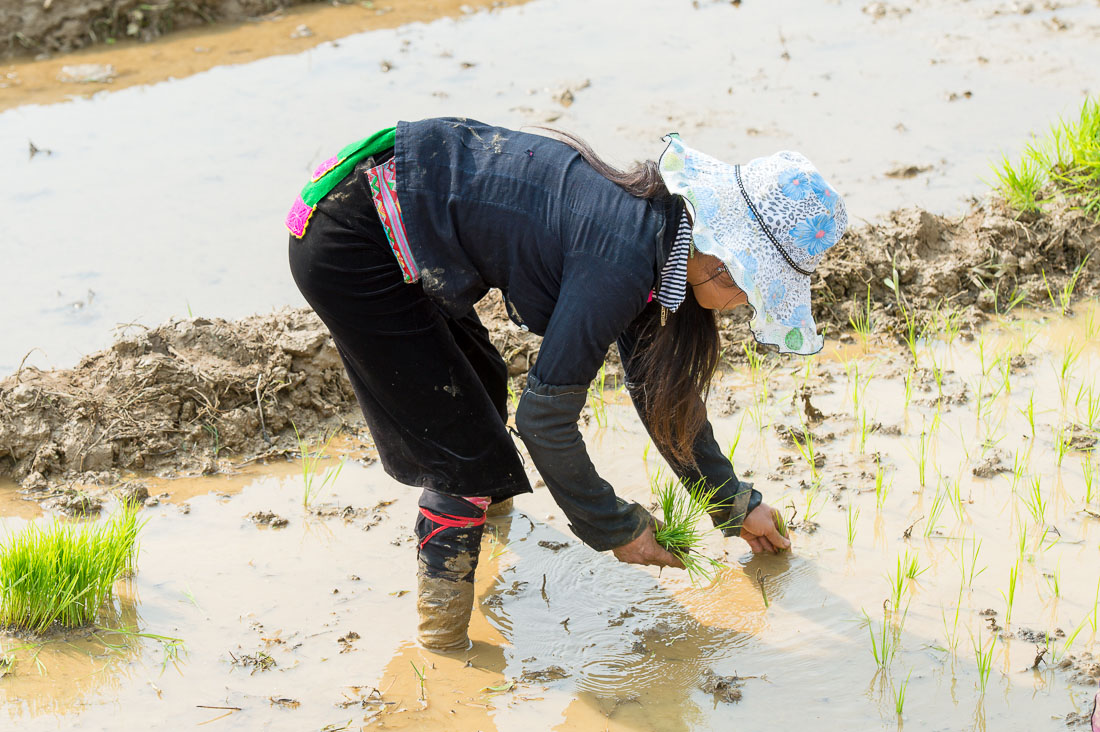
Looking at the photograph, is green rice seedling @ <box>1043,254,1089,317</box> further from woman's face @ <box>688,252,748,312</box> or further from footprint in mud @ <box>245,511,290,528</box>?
footprint in mud @ <box>245,511,290,528</box>

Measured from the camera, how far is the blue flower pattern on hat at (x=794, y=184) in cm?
215

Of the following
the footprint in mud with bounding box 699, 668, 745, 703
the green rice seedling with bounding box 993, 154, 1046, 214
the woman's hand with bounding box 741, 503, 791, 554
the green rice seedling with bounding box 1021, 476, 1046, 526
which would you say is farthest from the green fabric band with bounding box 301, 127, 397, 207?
the green rice seedling with bounding box 993, 154, 1046, 214

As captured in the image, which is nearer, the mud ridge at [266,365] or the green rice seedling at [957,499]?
the green rice seedling at [957,499]

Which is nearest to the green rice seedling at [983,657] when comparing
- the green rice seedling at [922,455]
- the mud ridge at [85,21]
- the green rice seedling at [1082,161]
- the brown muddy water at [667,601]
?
the brown muddy water at [667,601]

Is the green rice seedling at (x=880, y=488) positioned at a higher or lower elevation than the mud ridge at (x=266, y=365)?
lower

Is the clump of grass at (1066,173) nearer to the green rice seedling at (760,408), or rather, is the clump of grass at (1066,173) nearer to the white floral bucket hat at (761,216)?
the green rice seedling at (760,408)

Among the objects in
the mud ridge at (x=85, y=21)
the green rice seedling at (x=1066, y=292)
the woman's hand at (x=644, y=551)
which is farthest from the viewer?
the mud ridge at (x=85, y=21)

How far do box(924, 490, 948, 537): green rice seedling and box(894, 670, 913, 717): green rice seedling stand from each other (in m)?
0.58

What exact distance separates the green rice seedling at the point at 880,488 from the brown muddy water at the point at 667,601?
23 millimetres

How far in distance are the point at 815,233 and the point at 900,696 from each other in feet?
3.97

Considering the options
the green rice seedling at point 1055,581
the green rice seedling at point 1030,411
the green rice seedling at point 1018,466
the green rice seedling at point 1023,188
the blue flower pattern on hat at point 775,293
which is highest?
the blue flower pattern on hat at point 775,293

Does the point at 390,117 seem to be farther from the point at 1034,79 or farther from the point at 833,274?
the point at 1034,79

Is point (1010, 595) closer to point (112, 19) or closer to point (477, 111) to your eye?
point (477, 111)

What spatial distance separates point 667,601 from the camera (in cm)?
305
